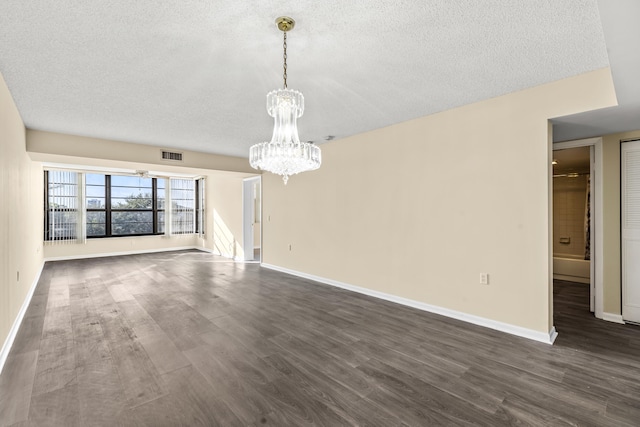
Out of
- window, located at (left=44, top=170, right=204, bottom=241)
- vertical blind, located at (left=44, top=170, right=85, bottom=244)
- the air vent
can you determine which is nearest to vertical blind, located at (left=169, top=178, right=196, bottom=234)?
window, located at (left=44, top=170, right=204, bottom=241)

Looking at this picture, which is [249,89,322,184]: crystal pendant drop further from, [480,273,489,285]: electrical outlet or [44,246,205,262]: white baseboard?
[44,246,205,262]: white baseboard

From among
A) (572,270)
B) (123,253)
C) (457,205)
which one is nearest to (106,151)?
(123,253)

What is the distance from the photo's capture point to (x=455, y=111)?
3.46 m

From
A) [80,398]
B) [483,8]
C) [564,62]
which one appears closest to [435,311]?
[564,62]

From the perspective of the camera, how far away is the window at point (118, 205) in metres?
7.38

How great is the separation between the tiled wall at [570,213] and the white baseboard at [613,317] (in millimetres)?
3520

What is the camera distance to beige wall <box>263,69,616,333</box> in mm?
2879

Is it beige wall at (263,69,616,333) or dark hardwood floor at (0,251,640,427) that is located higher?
beige wall at (263,69,616,333)

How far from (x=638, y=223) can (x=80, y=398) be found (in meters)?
5.49

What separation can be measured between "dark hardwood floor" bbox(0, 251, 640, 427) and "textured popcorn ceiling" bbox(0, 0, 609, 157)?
8.15ft

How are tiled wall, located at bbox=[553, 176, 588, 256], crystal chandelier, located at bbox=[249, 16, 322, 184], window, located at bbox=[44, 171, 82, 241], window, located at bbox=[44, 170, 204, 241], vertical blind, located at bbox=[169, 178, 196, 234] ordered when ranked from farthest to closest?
1. vertical blind, located at bbox=[169, 178, 196, 234]
2. window, located at bbox=[44, 170, 204, 241]
3. window, located at bbox=[44, 171, 82, 241]
4. tiled wall, located at bbox=[553, 176, 588, 256]
5. crystal chandelier, located at bbox=[249, 16, 322, 184]

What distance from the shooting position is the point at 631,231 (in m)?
3.28

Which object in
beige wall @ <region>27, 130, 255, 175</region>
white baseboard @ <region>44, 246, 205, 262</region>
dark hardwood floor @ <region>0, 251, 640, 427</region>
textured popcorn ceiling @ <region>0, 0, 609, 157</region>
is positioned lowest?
dark hardwood floor @ <region>0, 251, 640, 427</region>

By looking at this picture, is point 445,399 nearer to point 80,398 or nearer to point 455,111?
point 80,398
